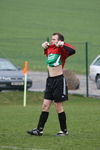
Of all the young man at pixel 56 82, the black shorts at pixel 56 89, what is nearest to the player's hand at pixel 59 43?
the young man at pixel 56 82

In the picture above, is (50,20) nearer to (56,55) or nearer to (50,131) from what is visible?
(50,131)

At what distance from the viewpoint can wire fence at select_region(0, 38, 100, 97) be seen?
97.3 feet

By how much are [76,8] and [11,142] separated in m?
54.7

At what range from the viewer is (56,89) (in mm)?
13820

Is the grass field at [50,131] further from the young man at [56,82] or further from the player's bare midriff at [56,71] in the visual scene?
the player's bare midriff at [56,71]

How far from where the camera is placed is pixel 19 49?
37.2 meters

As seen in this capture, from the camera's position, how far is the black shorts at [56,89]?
13.8m

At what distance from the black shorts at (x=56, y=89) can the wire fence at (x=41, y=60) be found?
14.5m

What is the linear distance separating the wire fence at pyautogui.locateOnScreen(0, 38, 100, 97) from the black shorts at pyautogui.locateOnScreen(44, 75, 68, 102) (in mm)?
14523

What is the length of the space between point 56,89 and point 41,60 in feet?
65.1

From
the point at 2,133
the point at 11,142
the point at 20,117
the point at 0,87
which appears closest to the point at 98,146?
the point at 11,142

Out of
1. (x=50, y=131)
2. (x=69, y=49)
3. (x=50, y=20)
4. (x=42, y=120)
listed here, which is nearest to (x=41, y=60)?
(x=50, y=131)

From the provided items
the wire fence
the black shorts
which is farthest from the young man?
the wire fence

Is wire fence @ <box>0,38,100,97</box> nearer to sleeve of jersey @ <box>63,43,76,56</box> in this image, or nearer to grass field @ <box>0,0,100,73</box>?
grass field @ <box>0,0,100,73</box>
